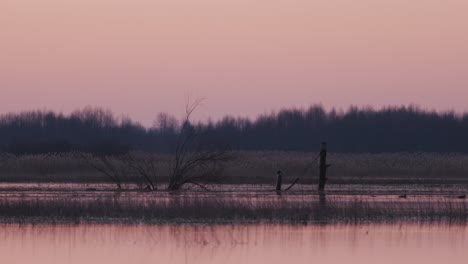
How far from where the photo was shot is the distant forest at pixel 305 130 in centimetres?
12769

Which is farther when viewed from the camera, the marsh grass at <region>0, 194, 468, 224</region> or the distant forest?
the distant forest

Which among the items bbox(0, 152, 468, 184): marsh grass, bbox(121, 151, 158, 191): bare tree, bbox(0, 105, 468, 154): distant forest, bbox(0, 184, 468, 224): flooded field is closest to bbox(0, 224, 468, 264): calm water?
bbox(0, 184, 468, 224): flooded field

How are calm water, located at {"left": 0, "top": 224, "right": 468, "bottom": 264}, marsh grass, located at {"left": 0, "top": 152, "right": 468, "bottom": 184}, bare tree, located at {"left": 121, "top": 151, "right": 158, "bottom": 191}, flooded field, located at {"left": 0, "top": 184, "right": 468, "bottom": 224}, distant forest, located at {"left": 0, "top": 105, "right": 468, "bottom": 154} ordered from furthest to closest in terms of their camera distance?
distant forest, located at {"left": 0, "top": 105, "right": 468, "bottom": 154}, marsh grass, located at {"left": 0, "top": 152, "right": 468, "bottom": 184}, bare tree, located at {"left": 121, "top": 151, "right": 158, "bottom": 191}, flooded field, located at {"left": 0, "top": 184, "right": 468, "bottom": 224}, calm water, located at {"left": 0, "top": 224, "right": 468, "bottom": 264}

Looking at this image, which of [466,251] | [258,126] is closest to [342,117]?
[258,126]

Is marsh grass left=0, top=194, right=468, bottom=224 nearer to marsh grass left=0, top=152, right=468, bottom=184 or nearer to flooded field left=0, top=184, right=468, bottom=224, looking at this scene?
flooded field left=0, top=184, right=468, bottom=224

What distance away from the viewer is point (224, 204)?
98.6ft

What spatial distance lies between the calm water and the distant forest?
93536 mm

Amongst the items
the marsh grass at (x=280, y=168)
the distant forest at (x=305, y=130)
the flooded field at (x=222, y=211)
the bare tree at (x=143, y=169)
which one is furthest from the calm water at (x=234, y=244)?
the distant forest at (x=305, y=130)

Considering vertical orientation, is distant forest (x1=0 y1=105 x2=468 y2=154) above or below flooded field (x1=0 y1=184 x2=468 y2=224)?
above

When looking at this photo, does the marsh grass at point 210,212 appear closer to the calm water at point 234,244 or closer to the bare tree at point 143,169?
the calm water at point 234,244

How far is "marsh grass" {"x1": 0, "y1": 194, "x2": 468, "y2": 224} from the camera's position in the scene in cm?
2816

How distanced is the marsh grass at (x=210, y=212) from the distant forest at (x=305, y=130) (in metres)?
89.2

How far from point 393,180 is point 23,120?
3970 inches

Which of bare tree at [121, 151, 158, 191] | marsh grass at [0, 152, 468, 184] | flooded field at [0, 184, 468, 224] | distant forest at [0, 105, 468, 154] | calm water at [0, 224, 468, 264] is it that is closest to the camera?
calm water at [0, 224, 468, 264]
